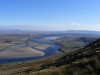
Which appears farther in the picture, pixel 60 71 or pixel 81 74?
pixel 60 71

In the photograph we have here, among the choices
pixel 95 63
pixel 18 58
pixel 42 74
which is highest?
pixel 95 63

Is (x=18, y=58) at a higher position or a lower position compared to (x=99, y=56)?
lower

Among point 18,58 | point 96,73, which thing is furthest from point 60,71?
point 18,58

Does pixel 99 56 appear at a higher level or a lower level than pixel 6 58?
higher

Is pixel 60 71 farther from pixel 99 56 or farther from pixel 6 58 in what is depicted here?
pixel 6 58

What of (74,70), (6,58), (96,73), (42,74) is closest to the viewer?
(96,73)

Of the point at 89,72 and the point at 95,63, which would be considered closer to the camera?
the point at 89,72

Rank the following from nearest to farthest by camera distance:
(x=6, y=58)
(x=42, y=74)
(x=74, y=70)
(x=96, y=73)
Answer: (x=96, y=73) → (x=74, y=70) → (x=42, y=74) → (x=6, y=58)

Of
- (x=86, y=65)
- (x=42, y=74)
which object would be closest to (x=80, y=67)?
(x=86, y=65)

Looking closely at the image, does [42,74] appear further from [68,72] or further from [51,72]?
[68,72]
